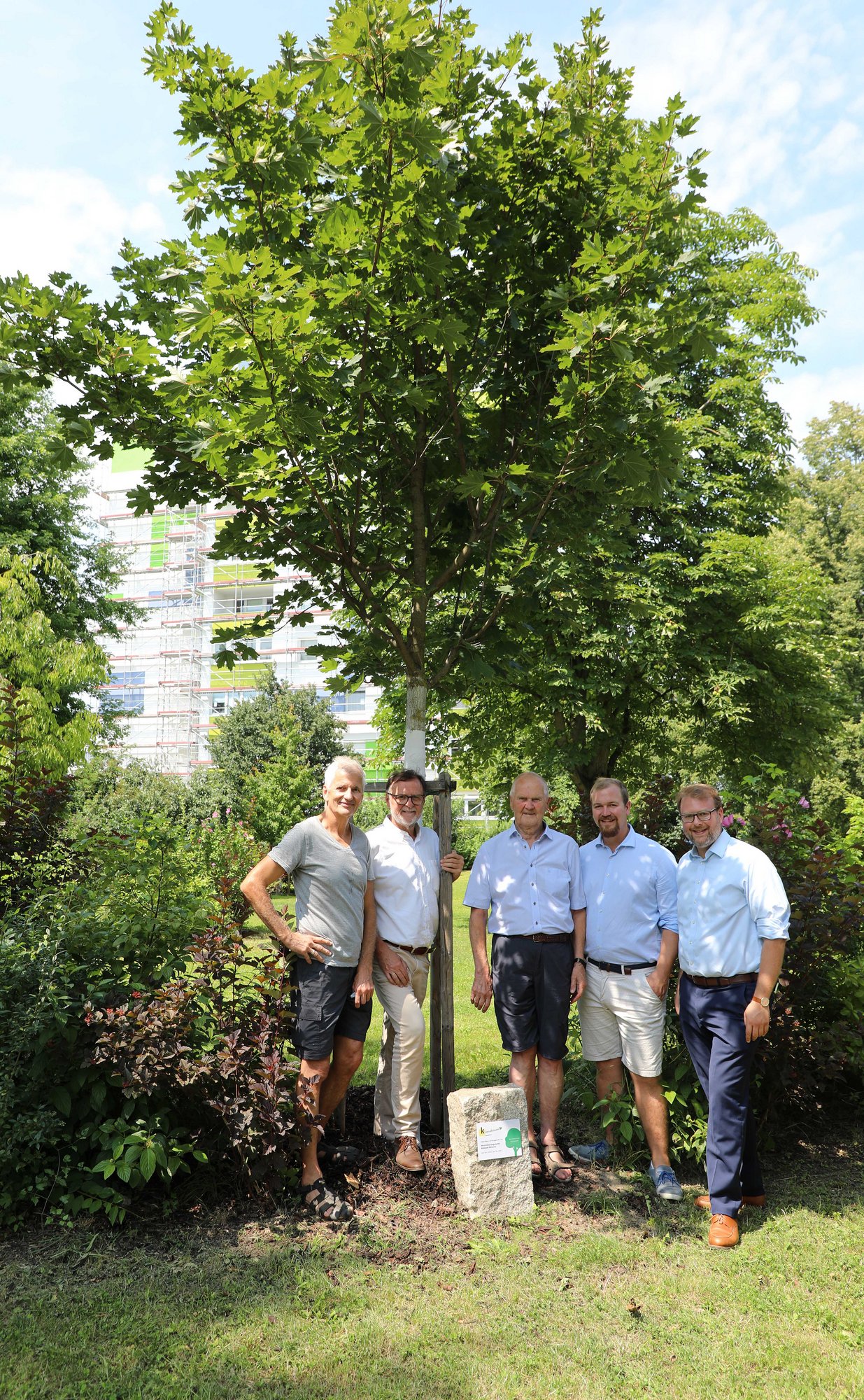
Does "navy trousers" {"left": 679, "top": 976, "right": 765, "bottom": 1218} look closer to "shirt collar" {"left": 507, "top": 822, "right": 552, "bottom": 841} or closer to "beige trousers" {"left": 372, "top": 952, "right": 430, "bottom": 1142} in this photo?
"shirt collar" {"left": 507, "top": 822, "right": 552, "bottom": 841}

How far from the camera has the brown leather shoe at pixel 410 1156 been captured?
4.88 metres

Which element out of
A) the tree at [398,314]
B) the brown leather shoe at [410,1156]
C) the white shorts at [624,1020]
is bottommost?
the brown leather shoe at [410,1156]

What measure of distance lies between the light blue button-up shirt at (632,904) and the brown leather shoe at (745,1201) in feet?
3.92

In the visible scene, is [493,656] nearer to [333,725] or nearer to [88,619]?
[88,619]

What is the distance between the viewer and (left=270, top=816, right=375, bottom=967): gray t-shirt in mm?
4773

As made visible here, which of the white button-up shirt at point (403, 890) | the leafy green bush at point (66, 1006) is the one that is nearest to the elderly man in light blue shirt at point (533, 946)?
the white button-up shirt at point (403, 890)

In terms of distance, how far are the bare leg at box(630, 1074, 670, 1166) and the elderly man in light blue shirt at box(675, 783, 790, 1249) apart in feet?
0.88

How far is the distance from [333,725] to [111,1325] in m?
34.2

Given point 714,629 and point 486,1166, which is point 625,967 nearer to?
point 486,1166

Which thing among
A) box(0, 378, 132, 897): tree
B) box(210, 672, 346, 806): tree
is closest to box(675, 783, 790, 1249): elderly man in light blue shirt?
box(0, 378, 132, 897): tree

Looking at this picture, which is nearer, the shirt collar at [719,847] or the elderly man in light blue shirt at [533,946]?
the shirt collar at [719,847]

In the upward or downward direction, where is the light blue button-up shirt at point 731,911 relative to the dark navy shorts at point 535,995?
upward

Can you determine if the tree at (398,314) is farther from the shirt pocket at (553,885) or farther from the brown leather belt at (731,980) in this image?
the brown leather belt at (731,980)

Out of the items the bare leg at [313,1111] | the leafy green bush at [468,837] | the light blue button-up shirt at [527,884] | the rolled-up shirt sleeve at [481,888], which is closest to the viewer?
the bare leg at [313,1111]
